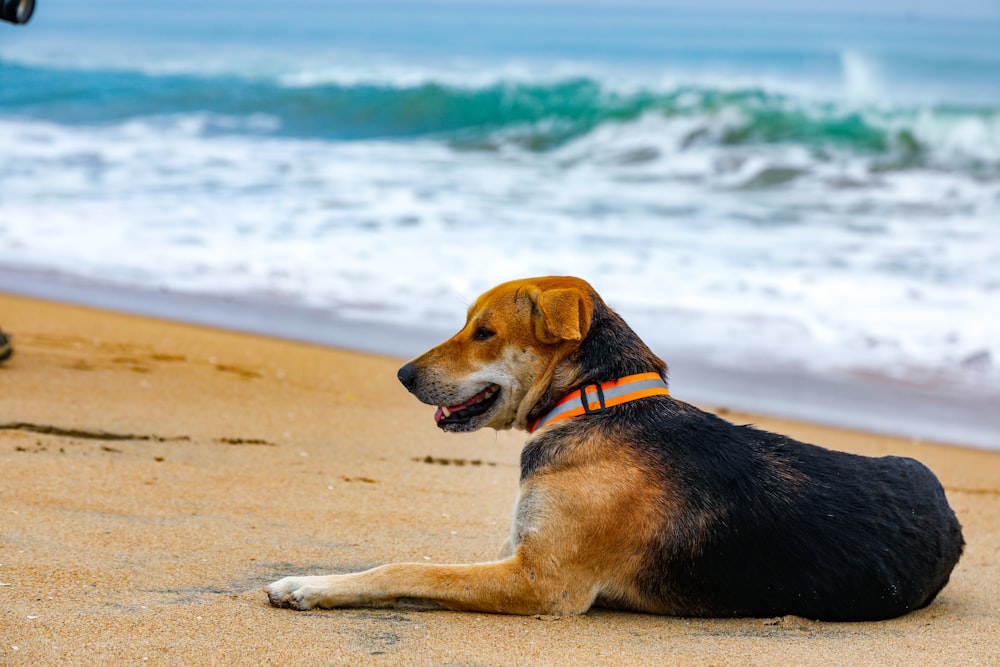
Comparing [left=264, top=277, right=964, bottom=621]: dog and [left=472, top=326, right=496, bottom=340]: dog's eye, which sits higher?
[left=472, top=326, right=496, bottom=340]: dog's eye

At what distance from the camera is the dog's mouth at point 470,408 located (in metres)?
4.70

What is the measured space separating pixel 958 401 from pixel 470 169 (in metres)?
13.0

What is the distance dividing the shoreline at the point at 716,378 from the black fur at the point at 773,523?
12.5ft

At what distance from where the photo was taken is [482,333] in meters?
4.67

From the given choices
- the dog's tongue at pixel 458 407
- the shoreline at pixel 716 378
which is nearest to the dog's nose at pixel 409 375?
the dog's tongue at pixel 458 407

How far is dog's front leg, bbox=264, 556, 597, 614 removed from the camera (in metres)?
4.15

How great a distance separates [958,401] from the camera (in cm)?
873

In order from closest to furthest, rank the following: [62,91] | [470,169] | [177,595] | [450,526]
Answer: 1. [177,595]
2. [450,526]
3. [470,169]
4. [62,91]

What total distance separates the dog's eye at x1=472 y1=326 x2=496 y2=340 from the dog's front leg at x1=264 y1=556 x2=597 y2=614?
92cm

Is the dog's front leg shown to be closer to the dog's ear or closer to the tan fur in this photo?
the tan fur

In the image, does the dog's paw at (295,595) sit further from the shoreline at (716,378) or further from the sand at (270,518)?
the shoreline at (716,378)

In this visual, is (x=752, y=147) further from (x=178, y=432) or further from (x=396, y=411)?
(x=178, y=432)

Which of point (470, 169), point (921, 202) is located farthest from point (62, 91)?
point (921, 202)

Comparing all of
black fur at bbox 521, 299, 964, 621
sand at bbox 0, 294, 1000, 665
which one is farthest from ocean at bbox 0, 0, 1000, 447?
black fur at bbox 521, 299, 964, 621
